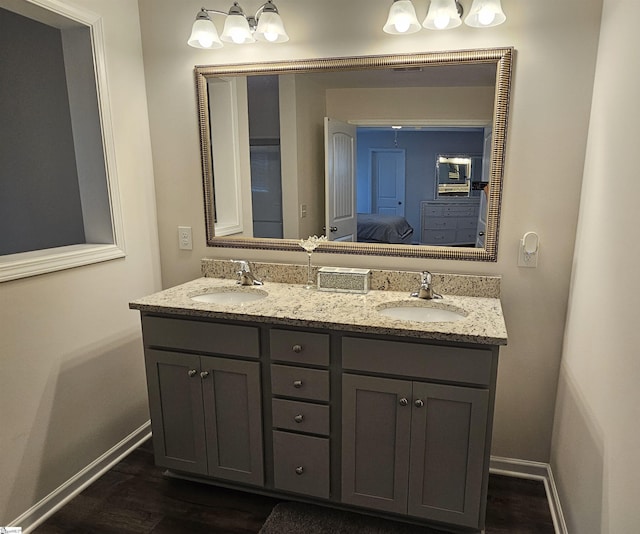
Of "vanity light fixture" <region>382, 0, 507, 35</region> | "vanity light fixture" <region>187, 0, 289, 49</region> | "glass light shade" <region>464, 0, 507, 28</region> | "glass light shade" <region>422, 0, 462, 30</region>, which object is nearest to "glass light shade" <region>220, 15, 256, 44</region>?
"vanity light fixture" <region>187, 0, 289, 49</region>

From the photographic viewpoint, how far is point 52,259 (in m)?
1.84

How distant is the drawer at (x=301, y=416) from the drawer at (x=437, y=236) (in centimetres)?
87

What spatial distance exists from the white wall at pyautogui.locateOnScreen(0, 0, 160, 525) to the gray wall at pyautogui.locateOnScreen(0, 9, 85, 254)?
21.1 inches

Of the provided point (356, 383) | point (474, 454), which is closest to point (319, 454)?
point (356, 383)

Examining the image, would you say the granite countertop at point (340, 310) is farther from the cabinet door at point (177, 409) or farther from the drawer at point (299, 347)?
the cabinet door at point (177, 409)

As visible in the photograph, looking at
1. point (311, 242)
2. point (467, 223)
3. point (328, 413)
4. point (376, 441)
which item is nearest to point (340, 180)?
point (311, 242)

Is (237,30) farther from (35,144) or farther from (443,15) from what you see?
(35,144)

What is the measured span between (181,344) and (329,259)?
80cm

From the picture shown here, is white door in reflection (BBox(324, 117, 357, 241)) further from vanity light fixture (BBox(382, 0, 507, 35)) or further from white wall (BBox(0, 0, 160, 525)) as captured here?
white wall (BBox(0, 0, 160, 525))

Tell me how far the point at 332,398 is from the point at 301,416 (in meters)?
0.16

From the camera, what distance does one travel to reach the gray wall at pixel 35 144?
2.38m

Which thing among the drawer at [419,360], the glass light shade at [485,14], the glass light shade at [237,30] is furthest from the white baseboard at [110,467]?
the glass light shade at [237,30]

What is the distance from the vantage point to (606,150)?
1.52 meters

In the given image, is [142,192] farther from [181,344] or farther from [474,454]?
[474,454]
